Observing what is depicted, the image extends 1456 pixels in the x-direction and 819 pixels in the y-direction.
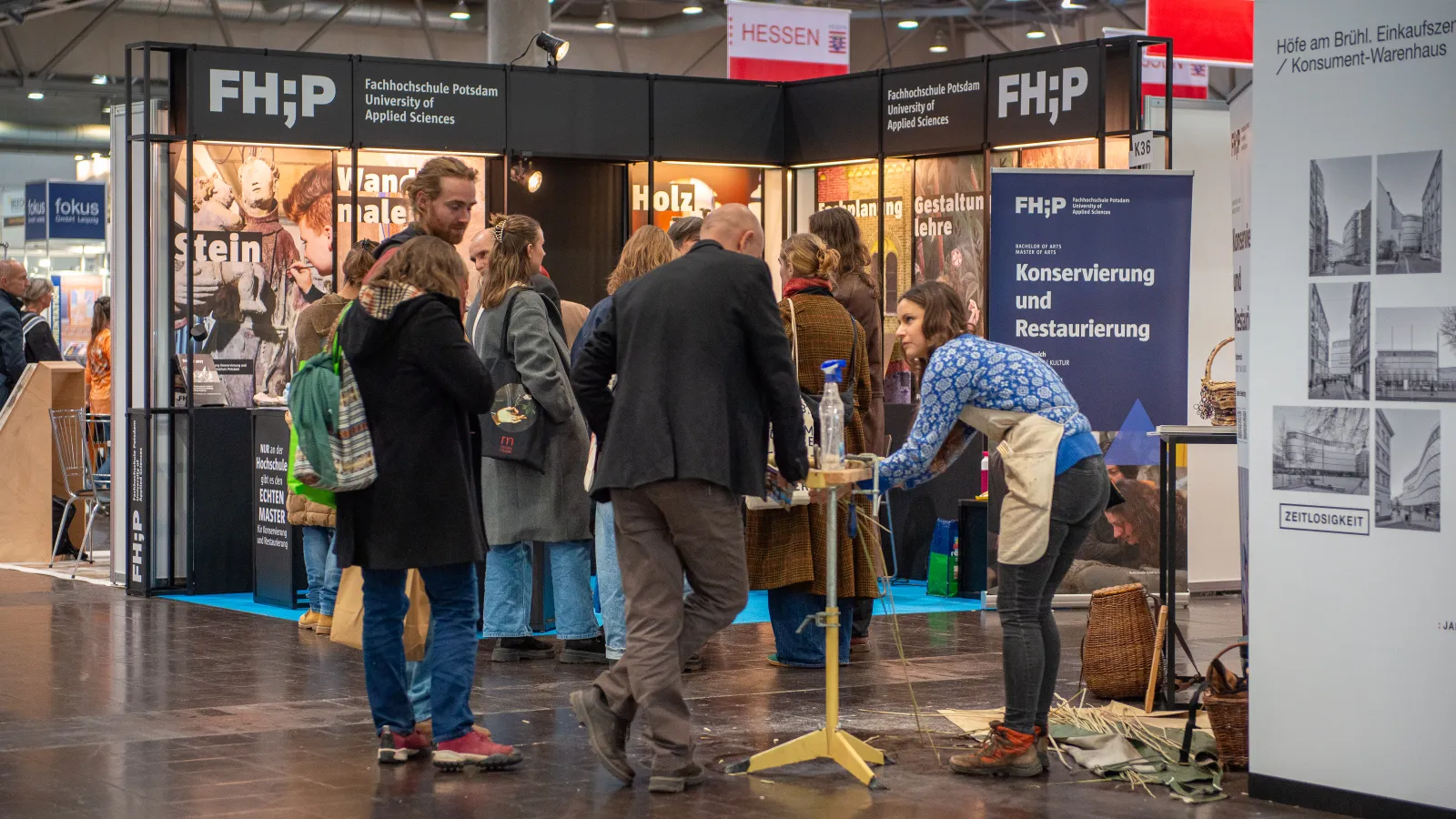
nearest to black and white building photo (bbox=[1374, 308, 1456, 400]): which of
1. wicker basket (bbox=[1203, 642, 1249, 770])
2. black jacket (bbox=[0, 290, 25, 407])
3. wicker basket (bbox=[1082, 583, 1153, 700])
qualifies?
wicker basket (bbox=[1203, 642, 1249, 770])

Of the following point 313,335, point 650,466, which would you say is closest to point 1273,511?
point 650,466

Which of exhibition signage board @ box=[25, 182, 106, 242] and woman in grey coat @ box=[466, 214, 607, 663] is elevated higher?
exhibition signage board @ box=[25, 182, 106, 242]

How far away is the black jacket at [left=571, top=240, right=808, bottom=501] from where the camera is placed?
15.2 feet

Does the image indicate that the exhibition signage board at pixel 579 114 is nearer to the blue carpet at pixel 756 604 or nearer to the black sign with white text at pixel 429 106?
the black sign with white text at pixel 429 106

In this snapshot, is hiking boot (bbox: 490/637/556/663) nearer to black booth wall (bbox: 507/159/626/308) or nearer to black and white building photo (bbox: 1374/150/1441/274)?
black and white building photo (bbox: 1374/150/1441/274)

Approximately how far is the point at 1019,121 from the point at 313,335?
4.45m

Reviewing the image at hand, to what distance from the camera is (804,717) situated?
582 centimetres

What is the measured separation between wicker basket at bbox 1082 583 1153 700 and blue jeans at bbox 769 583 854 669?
102 cm

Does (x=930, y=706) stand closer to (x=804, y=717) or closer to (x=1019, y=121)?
(x=804, y=717)

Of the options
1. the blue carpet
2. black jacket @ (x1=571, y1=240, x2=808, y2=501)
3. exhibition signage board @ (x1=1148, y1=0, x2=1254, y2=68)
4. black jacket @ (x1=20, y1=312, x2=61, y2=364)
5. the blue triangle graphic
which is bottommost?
the blue carpet

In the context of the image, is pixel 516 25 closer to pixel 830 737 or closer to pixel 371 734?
pixel 371 734

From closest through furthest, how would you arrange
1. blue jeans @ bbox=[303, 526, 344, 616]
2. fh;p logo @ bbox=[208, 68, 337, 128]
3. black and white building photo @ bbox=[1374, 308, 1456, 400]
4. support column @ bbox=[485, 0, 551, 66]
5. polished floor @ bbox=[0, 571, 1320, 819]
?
1. black and white building photo @ bbox=[1374, 308, 1456, 400]
2. polished floor @ bbox=[0, 571, 1320, 819]
3. blue jeans @ bbox=[303, 526, 344, 616]
4. fh;p logo @ bbox=[208, 68, 337, 128]
5. support column @ bbox=[485, 0, 551, 66]

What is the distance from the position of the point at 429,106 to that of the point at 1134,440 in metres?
4.59

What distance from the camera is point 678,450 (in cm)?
461
